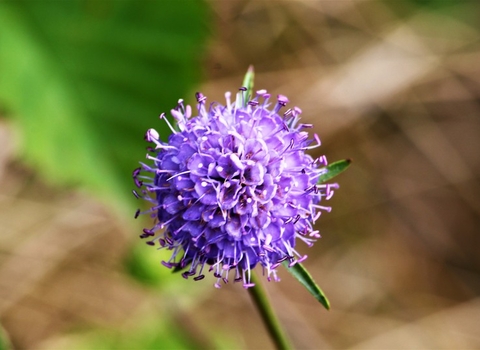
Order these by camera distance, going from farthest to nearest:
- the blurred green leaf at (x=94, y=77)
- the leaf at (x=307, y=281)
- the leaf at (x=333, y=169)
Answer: the blurred green leaf at (x=94, y=77) → the leaf at (x=333, y=169) → the leaf at (x=307, y=281)

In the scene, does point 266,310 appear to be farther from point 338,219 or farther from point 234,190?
point 338,219

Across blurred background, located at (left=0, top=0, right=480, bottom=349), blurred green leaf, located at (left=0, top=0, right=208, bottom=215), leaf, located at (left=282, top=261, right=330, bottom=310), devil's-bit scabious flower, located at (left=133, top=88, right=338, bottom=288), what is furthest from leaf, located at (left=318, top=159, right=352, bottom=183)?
blurred background, located at (left=0, top=0, right=480, bottom=349)

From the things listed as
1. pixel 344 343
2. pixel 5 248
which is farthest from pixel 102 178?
pixel 344 343

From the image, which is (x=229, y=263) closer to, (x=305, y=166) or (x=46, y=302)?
(x=305, y=166)

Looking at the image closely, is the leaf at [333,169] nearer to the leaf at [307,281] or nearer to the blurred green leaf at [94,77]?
the leaf at [307,281]

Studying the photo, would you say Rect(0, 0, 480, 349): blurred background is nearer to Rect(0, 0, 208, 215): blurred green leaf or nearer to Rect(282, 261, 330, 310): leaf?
Rect(0, 0, 208, 215): blurred green leaf

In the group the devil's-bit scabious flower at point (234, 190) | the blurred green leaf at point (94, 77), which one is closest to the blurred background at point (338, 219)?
the blurred green leaf at point (94, 77)

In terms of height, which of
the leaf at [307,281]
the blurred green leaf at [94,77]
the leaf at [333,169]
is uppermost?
the blurred green leaf at [94,77]
